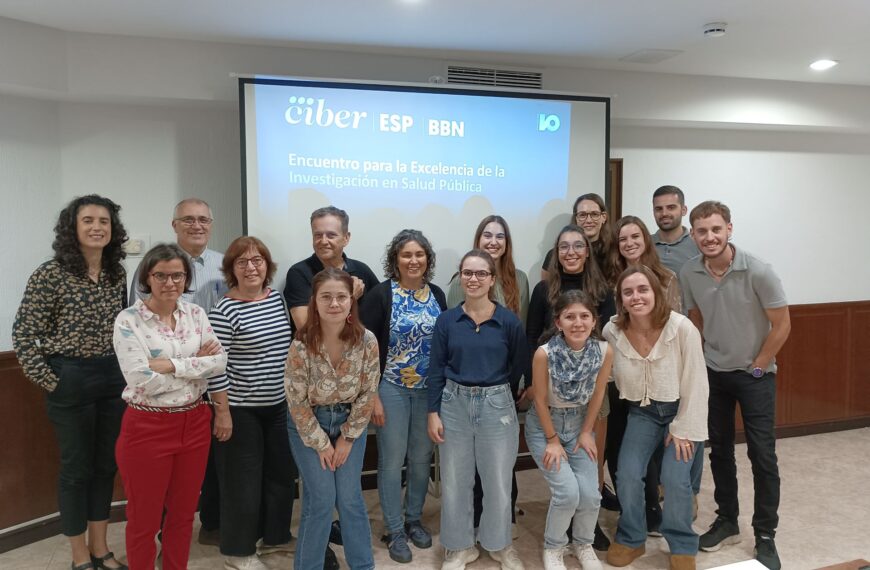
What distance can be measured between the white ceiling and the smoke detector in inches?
1.9

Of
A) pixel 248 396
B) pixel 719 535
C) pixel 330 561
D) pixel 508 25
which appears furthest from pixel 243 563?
pixel 508 25

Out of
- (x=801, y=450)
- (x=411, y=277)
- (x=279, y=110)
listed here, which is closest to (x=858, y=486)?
(x=801, y=450)

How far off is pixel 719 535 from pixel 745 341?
993 millimetres

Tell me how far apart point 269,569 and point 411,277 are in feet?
4.87

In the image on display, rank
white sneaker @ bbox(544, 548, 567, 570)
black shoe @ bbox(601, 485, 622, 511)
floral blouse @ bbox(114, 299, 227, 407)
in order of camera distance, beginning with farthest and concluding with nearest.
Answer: black shoe @ bbox(601, 485, 622, 511)
white sneaker @ bbox(544, 548, 567, 570)
floral blouse @ bbox(114, 299, 227, 407)

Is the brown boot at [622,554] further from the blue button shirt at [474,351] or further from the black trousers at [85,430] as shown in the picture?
the black trousers at [85,430]

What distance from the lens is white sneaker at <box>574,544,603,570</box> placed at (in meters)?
2.79

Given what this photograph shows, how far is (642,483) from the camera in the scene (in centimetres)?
285

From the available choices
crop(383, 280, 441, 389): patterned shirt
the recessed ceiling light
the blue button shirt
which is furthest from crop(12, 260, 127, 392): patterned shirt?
the recessed ceiling light

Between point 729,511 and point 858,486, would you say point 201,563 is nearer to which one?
point 729,511

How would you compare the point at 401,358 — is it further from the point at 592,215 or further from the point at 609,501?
the point at 609,501

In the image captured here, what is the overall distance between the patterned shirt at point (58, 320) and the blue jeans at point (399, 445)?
1.24 metres

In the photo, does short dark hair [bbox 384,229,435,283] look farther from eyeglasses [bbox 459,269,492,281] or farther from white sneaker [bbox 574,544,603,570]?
white sneaker [bbox 574,544,603,570]

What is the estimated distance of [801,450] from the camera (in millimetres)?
4574
